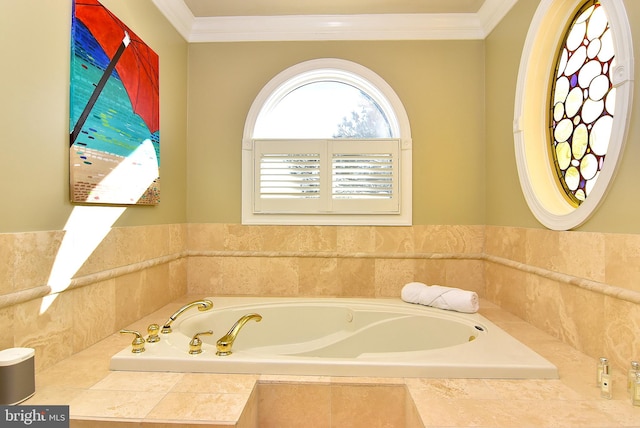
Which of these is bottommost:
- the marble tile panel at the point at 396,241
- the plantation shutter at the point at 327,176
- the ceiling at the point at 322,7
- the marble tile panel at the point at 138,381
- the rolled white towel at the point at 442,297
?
the marble tile panel at the point at 138,381

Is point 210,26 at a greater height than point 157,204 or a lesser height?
greater

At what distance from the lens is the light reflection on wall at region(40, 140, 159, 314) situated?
4.74ft

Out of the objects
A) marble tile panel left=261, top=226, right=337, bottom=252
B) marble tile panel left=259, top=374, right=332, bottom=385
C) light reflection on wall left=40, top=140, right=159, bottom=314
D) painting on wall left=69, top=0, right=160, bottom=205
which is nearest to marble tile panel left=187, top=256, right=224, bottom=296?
marble tile panel left=261, top=226, right=337, bottom=252

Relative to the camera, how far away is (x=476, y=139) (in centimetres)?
256

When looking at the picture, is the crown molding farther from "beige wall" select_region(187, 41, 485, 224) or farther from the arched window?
the arched window

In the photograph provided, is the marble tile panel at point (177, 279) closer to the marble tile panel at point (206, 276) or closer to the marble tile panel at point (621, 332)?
the marble tile panel at point (206, 276)

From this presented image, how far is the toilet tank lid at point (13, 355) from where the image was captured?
1.09m

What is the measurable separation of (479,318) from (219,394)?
1411mm

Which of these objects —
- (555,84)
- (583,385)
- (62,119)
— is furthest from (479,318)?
(62,119)

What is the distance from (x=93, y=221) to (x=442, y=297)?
1860 millimetres

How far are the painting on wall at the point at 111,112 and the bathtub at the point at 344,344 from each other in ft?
2.38

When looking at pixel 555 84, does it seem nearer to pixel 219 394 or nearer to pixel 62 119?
pixel 219 394

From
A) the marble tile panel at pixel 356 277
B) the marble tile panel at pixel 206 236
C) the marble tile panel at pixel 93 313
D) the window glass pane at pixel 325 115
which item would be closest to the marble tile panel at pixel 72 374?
the marble tile panel at pixel 93 313

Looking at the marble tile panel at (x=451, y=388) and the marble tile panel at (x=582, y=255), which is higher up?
the marble tile panel at (x=582, y=255)
